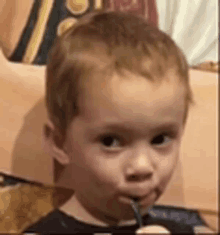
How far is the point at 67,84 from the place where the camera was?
562 mm

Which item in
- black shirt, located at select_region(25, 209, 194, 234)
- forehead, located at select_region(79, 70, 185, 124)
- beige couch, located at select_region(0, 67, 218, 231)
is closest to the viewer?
forehead, located at select_region(79, 70, 185, 124)

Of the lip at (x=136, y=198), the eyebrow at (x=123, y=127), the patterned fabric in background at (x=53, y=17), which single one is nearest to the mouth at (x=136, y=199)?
the lip at (x=136, y=198)

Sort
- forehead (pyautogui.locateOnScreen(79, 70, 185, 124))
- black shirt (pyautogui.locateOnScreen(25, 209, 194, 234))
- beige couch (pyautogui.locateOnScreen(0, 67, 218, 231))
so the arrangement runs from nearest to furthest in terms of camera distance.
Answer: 1. forehead (pyautogui.locateOnScreen(79, 70, 185, 124))
2. black shirt (pyautogui.locateOnScreen(25, 209, 194, 234))
3. beige couch (pyautogui.locateOnScreen(0, 67, 218, 231))

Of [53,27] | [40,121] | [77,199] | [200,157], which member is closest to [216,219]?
[200,157]

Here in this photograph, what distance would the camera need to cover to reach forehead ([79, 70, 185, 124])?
533mm

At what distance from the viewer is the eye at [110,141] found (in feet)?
1.82

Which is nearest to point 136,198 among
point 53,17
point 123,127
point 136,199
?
point 136,199

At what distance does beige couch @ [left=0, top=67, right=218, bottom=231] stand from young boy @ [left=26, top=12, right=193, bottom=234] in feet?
0.54

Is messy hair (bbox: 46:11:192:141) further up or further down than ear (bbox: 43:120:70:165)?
further up

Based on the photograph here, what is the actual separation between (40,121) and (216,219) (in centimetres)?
40

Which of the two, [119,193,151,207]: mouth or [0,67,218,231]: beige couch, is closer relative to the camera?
[119,193,151,207]: mouth

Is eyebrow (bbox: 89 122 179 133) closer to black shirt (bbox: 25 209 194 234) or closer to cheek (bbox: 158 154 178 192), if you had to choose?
cheek (bbox: 158 154 178 192)

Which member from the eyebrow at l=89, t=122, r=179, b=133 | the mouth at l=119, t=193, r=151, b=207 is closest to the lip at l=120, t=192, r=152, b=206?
the mouth at l=119, t=193, r=151, b=207

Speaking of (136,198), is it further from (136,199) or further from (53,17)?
(53,17)
